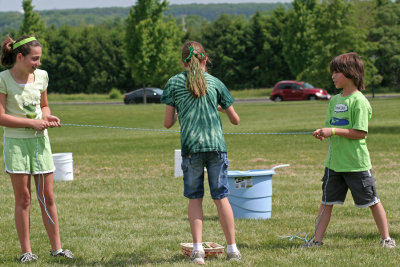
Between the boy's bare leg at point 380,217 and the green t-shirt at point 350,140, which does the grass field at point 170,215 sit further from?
the green t-shirt at point 350,140

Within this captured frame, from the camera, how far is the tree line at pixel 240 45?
136ft

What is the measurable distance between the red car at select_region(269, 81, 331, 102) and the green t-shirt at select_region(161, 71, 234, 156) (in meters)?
37.2

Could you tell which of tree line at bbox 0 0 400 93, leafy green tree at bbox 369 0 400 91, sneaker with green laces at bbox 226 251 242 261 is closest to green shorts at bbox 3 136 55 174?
sneaker with green laces at bbox 226 251 242 261

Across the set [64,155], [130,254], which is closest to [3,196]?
[64,155]

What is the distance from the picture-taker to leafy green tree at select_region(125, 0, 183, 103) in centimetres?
4562

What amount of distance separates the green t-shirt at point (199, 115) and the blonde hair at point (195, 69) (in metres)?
0.06

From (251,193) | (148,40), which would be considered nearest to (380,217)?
(251,193)

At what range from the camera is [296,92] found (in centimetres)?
4178

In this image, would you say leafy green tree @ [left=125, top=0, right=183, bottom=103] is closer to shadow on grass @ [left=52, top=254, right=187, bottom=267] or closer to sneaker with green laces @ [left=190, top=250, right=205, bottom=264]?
shadow on grass @ [left=52, top=254, right=187, bottom=267]

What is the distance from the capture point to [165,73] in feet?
161

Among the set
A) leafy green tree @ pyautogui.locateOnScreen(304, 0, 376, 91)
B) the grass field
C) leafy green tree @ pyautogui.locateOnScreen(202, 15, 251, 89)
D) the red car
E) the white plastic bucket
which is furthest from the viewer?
leafy green tree @ pyautogui.locateOnScreen(202, 15, 251, 89)

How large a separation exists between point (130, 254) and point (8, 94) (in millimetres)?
1640

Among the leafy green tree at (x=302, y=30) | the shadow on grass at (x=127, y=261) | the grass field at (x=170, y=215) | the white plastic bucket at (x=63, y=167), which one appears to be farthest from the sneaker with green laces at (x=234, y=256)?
the leafy green tree at (x=302, y=30)

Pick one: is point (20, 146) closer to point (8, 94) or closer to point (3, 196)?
point (8, 94)
